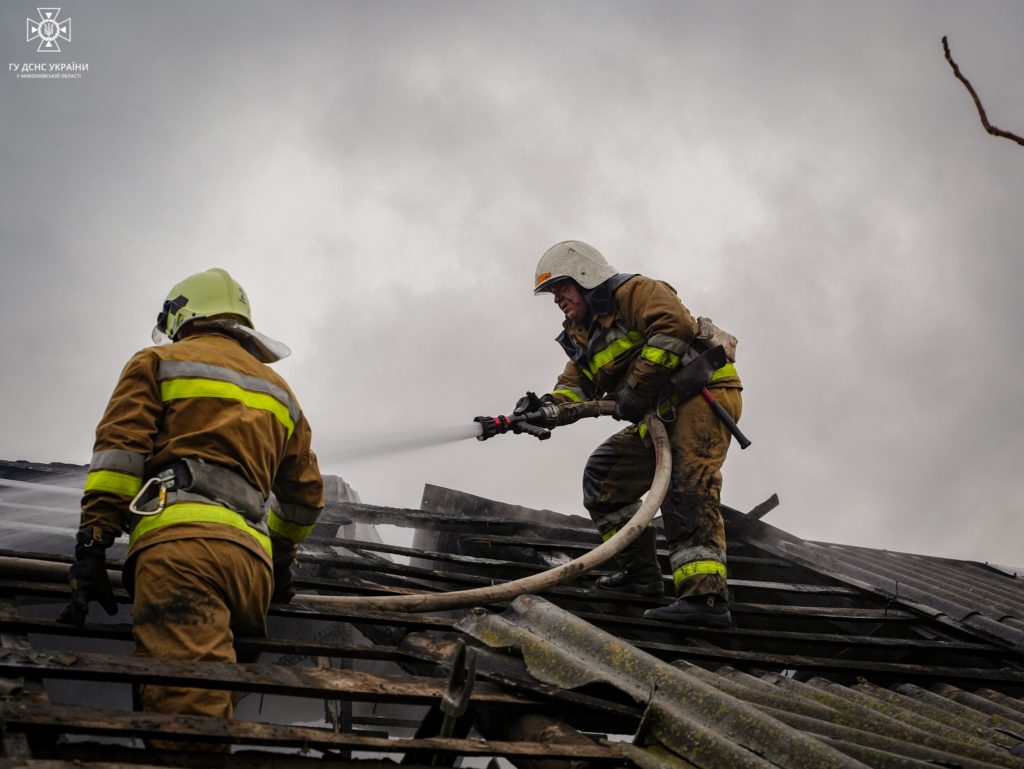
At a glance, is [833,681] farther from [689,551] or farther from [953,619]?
[953,619]

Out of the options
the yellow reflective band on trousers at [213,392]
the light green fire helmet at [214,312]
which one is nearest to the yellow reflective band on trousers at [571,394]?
the light green fire helmet at [214,312]

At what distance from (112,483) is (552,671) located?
4.71 feet

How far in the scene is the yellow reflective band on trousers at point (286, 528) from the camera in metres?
3.25

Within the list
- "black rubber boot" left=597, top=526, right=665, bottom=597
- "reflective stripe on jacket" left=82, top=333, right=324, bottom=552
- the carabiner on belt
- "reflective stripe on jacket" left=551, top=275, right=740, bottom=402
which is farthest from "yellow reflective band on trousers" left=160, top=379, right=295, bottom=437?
"black rubber boot" left=597, top=526, right=665, bottom=597

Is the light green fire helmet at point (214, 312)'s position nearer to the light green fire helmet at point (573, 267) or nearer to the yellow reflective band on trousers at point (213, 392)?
the yellow reflective band on trousers at point (213, 392)

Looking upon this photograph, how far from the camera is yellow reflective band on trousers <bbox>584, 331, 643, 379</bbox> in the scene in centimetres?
488

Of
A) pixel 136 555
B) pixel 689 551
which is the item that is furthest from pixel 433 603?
pixel 689 551

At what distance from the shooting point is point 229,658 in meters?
2.43

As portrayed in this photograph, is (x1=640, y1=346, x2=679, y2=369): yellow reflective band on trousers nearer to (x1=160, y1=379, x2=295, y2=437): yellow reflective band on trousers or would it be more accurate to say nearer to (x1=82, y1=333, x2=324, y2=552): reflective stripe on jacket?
(x1=82, y1=333, x2=324, y2=552): reflective stripe on jacket

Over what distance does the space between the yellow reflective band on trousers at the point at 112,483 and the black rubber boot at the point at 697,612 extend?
240 centimetres

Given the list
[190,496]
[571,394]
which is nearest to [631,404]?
[571,394]

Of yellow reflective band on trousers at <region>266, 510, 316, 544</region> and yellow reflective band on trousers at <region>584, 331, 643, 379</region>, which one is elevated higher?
yellow reflective band on trousers at <region>584, 331, 643, 379</region>

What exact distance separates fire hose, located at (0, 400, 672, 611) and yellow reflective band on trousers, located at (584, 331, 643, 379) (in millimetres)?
270

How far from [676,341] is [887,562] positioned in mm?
3494
